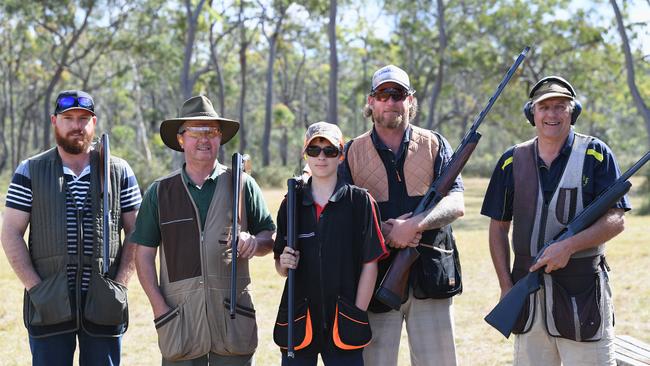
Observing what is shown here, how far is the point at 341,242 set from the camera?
159 inches

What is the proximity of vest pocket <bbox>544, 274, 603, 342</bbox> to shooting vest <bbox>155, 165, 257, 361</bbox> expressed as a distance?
1.73 metres

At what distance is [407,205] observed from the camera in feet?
14.6

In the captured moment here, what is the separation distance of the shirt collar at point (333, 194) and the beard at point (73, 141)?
1381 millimetres

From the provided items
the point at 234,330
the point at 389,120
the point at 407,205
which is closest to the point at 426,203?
the point at 407,205

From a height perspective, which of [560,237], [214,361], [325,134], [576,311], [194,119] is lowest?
[214,361]

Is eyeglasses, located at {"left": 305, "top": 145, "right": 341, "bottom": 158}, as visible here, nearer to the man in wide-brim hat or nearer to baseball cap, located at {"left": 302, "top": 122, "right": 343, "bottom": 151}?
baseball cap, located at {"left": 302, "top": 122, "right": 343, "bottom": 151}

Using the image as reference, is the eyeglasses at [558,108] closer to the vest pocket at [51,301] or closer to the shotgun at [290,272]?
the shotgun at [290,272]

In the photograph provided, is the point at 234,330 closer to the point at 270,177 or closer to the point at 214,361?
the point at 214,361

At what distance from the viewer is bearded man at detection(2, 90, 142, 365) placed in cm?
427

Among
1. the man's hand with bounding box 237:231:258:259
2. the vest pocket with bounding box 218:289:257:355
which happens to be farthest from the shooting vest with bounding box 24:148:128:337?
the man's hand with bounding box 237:231:258:259

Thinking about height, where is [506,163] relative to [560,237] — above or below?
above

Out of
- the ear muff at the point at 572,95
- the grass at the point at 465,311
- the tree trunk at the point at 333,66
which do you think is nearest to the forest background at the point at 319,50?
the tree trunk at the point at 333,66

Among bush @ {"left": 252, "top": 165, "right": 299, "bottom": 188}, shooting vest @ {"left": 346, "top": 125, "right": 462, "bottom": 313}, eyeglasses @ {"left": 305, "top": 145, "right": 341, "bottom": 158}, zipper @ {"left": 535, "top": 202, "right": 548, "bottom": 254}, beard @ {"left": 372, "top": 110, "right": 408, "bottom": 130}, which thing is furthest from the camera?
bush @ {"left": 252, "top": 165, "right": 299, "bottom": 188}

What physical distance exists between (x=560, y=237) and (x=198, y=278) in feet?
6.72
